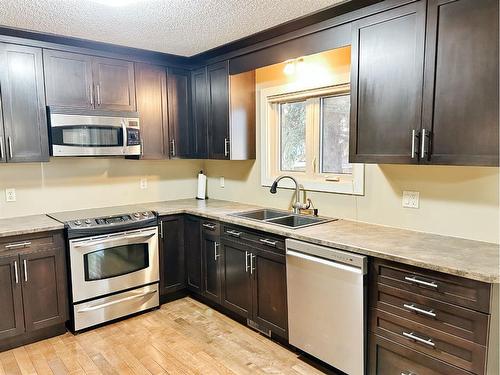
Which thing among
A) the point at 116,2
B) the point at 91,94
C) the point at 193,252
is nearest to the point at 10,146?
the point at 91,94

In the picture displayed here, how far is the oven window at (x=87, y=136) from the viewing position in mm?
2965

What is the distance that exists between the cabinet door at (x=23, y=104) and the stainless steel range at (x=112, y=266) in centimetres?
68

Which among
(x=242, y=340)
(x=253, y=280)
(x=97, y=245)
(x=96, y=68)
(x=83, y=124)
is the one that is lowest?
(x=242, y=340)

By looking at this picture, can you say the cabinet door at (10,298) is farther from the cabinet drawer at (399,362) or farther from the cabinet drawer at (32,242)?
the cabinet drawer at (399,362)

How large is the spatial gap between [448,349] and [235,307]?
1692mm

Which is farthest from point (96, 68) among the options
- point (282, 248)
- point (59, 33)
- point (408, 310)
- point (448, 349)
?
point (448, 349)

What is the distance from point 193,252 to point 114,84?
1.74 meters

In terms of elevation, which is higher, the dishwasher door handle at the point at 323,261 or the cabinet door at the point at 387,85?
the cabinet door at the point at 387,85

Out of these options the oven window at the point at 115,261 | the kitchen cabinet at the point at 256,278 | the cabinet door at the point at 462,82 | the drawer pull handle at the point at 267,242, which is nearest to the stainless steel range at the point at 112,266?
the oven window at the point at 115,261

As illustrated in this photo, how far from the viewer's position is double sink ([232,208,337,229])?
289 centimetres

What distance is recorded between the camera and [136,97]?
3.45 metres

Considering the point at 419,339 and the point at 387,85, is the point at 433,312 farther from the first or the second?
the point at 387,85

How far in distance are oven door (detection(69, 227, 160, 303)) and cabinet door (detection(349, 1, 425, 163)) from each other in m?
1.96

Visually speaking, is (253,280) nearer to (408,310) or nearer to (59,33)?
(408,310)
